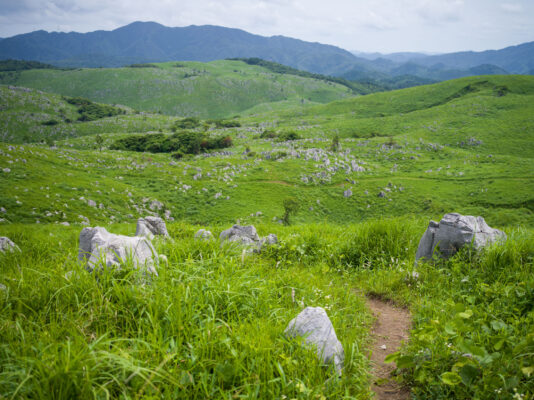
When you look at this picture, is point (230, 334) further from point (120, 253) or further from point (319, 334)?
point (120, 253)

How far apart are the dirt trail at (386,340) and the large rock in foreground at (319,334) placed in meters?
0.57

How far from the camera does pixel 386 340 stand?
4.45 m

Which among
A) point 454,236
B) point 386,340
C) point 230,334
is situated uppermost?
point 454,236

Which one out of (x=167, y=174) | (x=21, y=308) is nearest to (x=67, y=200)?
(x=167, y=174)

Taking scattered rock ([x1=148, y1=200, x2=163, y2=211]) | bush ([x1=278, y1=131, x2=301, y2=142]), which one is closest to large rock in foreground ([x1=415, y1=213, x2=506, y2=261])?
scattered rock ([x1=148, y1=200, x2=163, y2=211])

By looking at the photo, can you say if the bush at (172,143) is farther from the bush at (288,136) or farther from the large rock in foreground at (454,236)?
the large rock in foreground at (454,236)

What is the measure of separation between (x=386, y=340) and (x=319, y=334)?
1658mm

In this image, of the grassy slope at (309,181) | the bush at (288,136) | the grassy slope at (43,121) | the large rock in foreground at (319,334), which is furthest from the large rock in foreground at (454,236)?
the grassy slope at (43,121)

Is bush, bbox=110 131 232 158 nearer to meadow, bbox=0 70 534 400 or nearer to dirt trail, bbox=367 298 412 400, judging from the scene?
meadow, bbox=0 70 534 400

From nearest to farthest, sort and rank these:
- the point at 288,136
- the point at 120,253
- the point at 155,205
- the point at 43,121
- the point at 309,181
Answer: the point at 120,253
the point at 155,205
the point at 309,181
the point at 288,136
the point at 43,121

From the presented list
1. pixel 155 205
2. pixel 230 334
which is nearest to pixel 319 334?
pixel 230 334

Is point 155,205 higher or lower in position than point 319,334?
lower

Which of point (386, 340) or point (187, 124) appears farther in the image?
point (187, 124)

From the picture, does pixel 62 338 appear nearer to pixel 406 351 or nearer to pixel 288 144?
pixel 406 351
